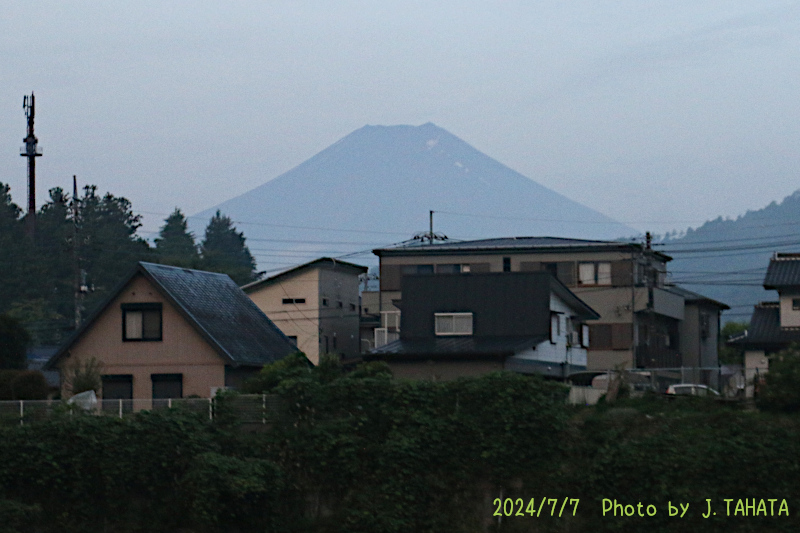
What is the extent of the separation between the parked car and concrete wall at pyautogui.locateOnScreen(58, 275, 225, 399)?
14.6 metres

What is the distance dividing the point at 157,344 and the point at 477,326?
37.7ft

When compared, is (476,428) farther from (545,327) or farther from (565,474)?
(545,327)

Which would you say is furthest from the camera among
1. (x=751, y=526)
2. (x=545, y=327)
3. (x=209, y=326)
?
(x=545, y=327)

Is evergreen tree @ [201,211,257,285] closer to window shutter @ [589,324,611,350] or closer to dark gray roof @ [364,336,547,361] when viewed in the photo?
window shutter @ [589,324,611,350]

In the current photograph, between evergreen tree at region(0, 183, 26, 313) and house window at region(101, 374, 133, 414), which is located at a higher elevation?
evergreen tree at region(0, 183, 26, 313)

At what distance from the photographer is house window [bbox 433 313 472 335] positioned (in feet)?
128

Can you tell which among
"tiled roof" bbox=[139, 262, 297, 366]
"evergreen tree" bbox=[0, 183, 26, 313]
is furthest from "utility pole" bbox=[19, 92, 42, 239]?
"tiled roof" bbox=[139, 262, 297, 366]

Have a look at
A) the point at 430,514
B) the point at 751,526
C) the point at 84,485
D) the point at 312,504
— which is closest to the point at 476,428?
the point at 430,514

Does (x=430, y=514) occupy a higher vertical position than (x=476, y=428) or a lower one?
lower

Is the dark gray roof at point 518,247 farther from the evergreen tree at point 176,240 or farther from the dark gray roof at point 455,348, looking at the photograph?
the evergreen tree at point 176,240

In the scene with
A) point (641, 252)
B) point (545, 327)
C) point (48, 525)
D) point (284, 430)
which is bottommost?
point (48, 525)

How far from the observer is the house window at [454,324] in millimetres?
39000

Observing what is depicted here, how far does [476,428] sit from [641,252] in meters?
28.8

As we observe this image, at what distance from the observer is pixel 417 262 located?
2185 inches
